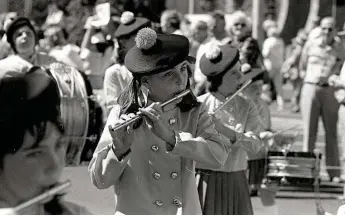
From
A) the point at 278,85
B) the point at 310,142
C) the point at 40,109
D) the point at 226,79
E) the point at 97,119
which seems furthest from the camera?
the point at 278,85

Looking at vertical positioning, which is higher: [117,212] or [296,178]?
[117,212]

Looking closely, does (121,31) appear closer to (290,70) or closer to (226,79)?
(226,79)

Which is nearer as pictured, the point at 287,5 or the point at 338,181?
the point at 338,181

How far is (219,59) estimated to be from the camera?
6645mm

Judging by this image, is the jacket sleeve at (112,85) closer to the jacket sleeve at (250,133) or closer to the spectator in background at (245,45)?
the spectator in background at (245,45)

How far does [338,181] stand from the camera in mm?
10680

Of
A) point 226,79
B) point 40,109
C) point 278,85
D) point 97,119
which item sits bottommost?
point 278,85

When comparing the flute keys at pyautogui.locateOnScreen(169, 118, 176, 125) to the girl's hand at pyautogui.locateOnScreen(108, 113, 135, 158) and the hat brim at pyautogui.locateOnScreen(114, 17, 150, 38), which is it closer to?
the girl's hand at pyautogui.locateOnScreen(108, 113, 135, 158)

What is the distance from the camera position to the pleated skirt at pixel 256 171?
868 centimetres

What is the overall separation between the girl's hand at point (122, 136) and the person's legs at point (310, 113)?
759 centimetres

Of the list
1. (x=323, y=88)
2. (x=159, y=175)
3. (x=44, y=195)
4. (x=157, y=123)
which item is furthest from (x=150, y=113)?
(x=323, y=88)

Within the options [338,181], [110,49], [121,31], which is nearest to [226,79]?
[121,31]

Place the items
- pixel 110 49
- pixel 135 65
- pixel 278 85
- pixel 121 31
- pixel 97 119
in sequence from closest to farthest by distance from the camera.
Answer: pixel 135 65
pixel 121 31
pixel 97 119
pixel 110 49
pixel 278 85

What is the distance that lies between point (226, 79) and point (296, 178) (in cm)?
155
